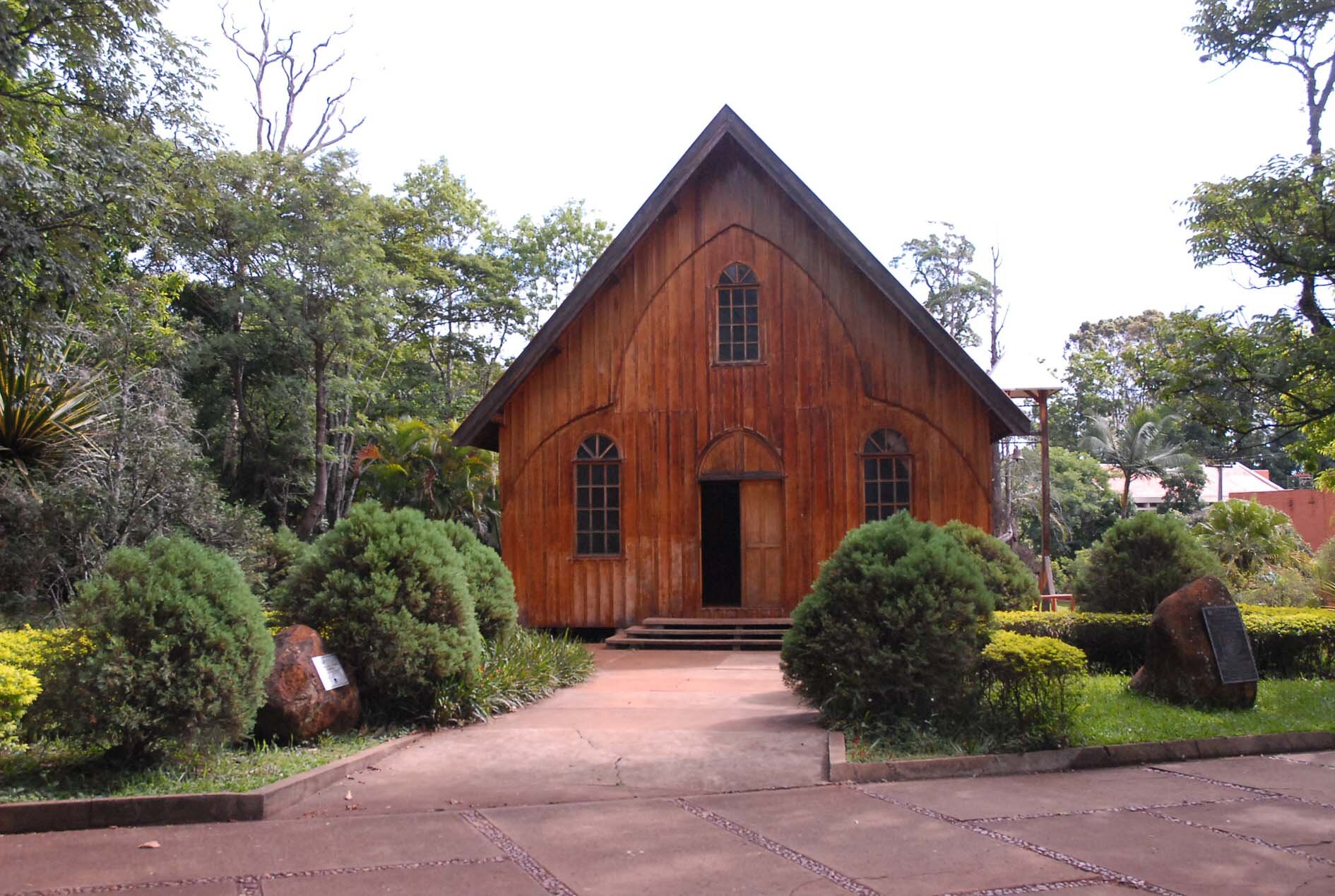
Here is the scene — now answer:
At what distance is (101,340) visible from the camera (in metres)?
17.1

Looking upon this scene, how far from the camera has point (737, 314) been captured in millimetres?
17750

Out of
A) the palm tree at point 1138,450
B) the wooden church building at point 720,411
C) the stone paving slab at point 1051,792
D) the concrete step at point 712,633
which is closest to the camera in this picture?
the stone paving slab at point 1051,792

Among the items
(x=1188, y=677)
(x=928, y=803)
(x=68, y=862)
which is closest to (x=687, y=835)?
(x=928, y=803)

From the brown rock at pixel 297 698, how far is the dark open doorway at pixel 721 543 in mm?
14216

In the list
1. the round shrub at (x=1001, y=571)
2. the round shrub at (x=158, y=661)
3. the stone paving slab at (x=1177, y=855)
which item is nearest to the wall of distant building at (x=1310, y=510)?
the round shrub at (x=1001, y=571)

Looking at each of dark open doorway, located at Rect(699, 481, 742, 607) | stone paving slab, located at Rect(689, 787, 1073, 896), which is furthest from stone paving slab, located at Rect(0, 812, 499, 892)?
dark open doorway, located at Rect(699, 481, 742, 607)

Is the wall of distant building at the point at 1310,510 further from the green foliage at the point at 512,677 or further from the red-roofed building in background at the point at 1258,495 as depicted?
the green foliage at the point at 512,677

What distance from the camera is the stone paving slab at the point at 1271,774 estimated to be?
7.09m

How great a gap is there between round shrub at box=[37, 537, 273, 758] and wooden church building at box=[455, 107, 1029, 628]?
1003 centimetres

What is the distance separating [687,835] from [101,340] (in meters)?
14.7

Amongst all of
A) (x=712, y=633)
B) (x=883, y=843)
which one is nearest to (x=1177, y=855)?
(x=883, y=843)

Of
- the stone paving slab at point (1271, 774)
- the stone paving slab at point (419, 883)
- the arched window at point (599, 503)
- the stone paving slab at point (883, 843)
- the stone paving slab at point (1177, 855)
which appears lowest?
the stone paving slab at point (1271, 774)

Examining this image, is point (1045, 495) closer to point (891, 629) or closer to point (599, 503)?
point (599, 503)

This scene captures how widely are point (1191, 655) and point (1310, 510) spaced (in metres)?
31.2
